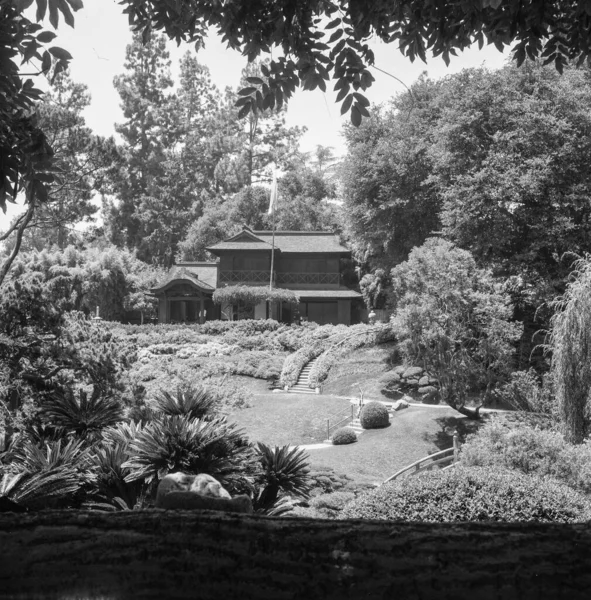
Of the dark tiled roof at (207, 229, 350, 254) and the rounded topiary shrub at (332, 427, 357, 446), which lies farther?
the dark tiled roof at (207, 229, 350, 254)

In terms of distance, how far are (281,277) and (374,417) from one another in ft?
84.7

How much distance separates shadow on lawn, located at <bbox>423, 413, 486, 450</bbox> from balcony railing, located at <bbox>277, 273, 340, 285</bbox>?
2426 cm

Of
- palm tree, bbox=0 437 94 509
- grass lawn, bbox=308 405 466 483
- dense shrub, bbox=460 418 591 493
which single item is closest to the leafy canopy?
palm tree, bbox=0 437 94 509

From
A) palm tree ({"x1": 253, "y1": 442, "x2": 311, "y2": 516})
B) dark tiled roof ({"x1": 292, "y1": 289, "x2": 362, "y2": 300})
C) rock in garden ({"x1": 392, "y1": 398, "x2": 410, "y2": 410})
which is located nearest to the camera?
palm tree ({"x1": 253, "y1": 442, "x2": 311, "y2": 516})

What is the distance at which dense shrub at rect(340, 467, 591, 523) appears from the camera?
10.2 meters

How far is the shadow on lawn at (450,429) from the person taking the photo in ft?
84.2

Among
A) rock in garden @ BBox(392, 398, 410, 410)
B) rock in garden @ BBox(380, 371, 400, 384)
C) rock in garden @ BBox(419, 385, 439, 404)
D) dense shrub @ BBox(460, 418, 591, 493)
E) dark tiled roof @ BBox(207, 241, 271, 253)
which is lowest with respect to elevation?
dense shrub @ BBox(460, 418, 591, 493)

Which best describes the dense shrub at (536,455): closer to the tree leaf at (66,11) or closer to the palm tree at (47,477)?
the palm tree at (47,477)

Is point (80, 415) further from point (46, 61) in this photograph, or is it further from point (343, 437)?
point (343, 437)

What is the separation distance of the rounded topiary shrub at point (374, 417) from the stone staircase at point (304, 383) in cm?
644

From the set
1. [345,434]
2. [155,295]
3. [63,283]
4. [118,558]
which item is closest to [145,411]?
[63,283]

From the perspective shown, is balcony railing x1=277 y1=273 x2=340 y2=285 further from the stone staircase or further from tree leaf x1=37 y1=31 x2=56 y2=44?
tree leaf x1=37 y1=31 x2=56 y2=44

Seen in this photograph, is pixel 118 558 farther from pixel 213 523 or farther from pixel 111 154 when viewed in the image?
pixel 111 154

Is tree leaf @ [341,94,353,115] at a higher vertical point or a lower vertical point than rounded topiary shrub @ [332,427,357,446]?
higher
